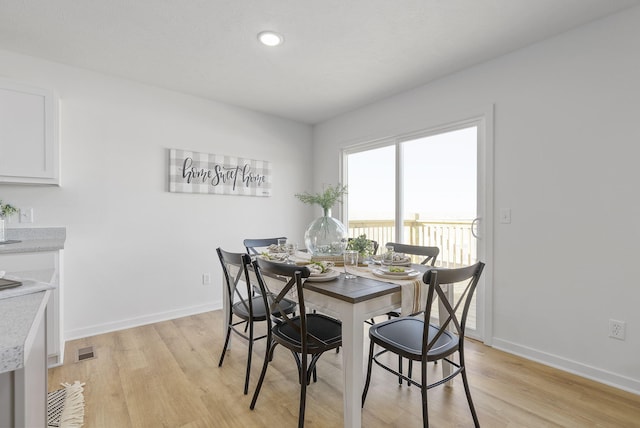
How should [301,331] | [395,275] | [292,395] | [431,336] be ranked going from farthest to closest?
[292,395]
[395,275]
[431,336]
[301,331]

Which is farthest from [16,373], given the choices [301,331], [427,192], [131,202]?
[427,192]

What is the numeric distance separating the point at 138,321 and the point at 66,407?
139 cm

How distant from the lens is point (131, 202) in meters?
3.14

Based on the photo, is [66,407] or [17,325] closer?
[17,325]

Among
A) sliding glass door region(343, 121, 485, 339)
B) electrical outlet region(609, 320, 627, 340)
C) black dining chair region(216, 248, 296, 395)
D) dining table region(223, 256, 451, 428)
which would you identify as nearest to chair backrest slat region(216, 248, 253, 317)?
black dining chair region(216, 248, 296, 395)

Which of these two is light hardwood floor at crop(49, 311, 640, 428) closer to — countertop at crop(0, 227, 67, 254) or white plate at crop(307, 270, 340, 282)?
white plate at crop(307, 270, 340, 282)

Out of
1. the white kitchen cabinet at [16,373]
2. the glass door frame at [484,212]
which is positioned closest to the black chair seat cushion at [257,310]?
the white kitchen cabinet at [16,373]

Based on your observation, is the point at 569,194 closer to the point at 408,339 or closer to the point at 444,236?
the point at 444,236

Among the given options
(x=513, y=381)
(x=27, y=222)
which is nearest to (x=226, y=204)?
(x=27, y=222)

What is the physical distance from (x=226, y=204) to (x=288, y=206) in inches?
35.9

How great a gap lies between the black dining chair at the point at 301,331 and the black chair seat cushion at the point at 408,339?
240mm

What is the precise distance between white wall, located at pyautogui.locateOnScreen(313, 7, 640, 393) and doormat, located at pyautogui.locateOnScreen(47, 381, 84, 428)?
118 inches

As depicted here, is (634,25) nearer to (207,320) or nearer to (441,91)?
(441,91)

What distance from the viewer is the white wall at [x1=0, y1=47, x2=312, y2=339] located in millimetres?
2799
